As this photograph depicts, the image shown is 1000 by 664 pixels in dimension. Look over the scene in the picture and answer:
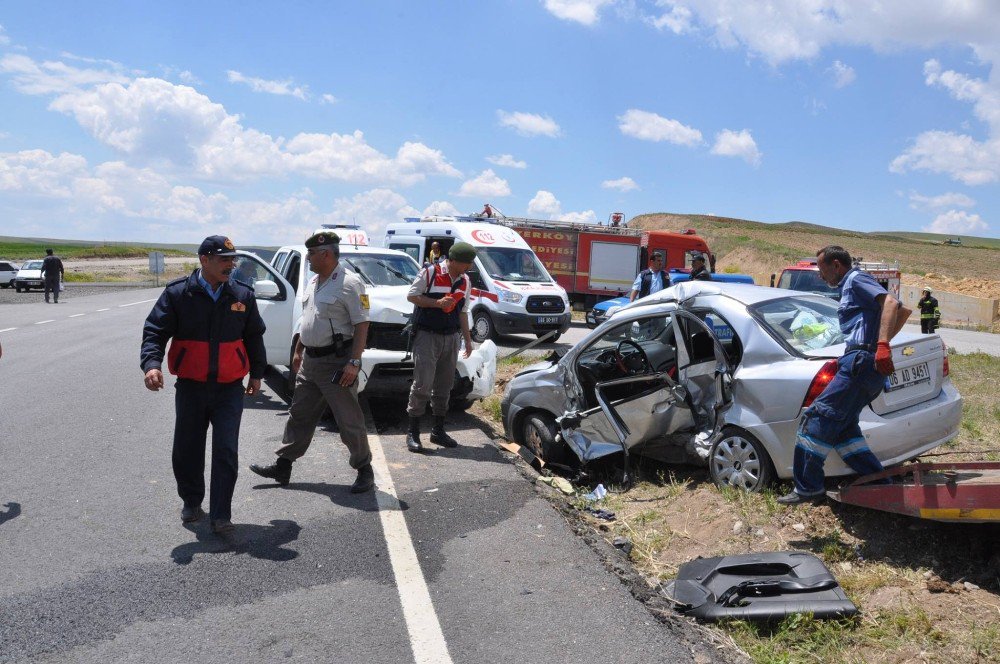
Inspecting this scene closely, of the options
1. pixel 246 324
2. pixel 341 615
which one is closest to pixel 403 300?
pixel 246 324

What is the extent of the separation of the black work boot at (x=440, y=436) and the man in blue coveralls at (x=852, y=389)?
3.33 m

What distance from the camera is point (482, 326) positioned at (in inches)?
651

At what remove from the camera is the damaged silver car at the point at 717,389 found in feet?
17.2

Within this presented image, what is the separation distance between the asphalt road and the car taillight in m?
1.77

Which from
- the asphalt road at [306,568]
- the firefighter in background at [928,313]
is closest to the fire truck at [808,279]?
the firefighter in background at [928,313]

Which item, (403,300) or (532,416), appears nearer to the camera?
(532,416)

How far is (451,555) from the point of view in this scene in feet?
15.5

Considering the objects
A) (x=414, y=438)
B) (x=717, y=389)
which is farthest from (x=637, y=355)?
(x=414, y=438)

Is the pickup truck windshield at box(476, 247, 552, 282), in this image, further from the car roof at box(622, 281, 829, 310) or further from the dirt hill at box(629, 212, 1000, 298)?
the dirt hill at box(629, 212, 1000, 298)

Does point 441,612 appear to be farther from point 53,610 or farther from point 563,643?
point 53,610

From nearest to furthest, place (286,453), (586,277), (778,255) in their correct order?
(286,453)
(586,277)
(778,255)

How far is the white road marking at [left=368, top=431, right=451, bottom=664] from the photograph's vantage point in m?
3.55

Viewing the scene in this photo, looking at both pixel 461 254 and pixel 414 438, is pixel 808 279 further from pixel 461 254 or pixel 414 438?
pixel 414 438

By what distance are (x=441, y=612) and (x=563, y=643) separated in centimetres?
66
